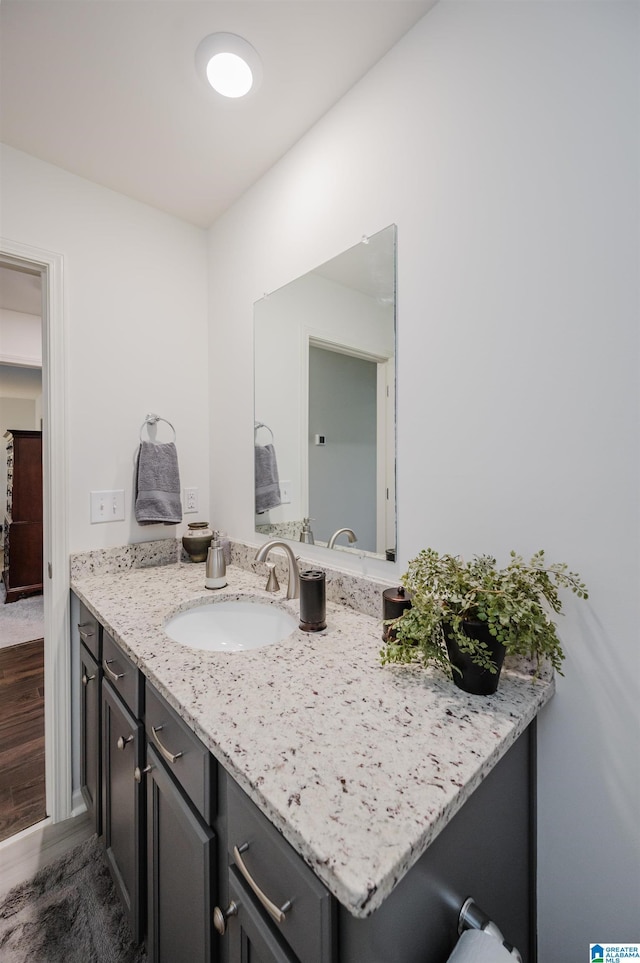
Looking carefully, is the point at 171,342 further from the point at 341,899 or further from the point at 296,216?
the point at 341,899

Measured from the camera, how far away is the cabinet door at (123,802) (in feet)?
3.35

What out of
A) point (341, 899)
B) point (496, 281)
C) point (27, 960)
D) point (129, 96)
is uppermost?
point (129, 96)

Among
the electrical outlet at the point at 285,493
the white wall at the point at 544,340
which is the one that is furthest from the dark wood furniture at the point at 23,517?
the white wall at the point at 544,340

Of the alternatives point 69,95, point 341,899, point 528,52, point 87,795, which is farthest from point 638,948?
point 69,95

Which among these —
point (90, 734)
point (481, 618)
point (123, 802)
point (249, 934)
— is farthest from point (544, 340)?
point (90, 734)

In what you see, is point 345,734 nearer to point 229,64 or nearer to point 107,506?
point 107,506

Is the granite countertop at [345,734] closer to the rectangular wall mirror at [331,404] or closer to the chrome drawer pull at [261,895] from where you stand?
the chrome drawer pull at [261,895]

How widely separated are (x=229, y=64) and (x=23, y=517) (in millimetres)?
4336

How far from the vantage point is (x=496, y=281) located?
0.93m

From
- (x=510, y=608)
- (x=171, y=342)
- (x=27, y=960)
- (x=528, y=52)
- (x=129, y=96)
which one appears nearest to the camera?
(x=510, y=608)

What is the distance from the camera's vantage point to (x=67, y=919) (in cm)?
121

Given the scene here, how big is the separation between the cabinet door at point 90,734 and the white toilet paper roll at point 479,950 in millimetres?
1158

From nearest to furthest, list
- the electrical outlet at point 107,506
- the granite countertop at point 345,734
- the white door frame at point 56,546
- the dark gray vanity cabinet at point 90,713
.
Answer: the granite countertop at point 345,734 → the dark gray vanity cabinet at point 90,713 → the white door frame at point 56,546 → the electrical outlet at point 107,506

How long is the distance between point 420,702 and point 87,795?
1.47 metres
